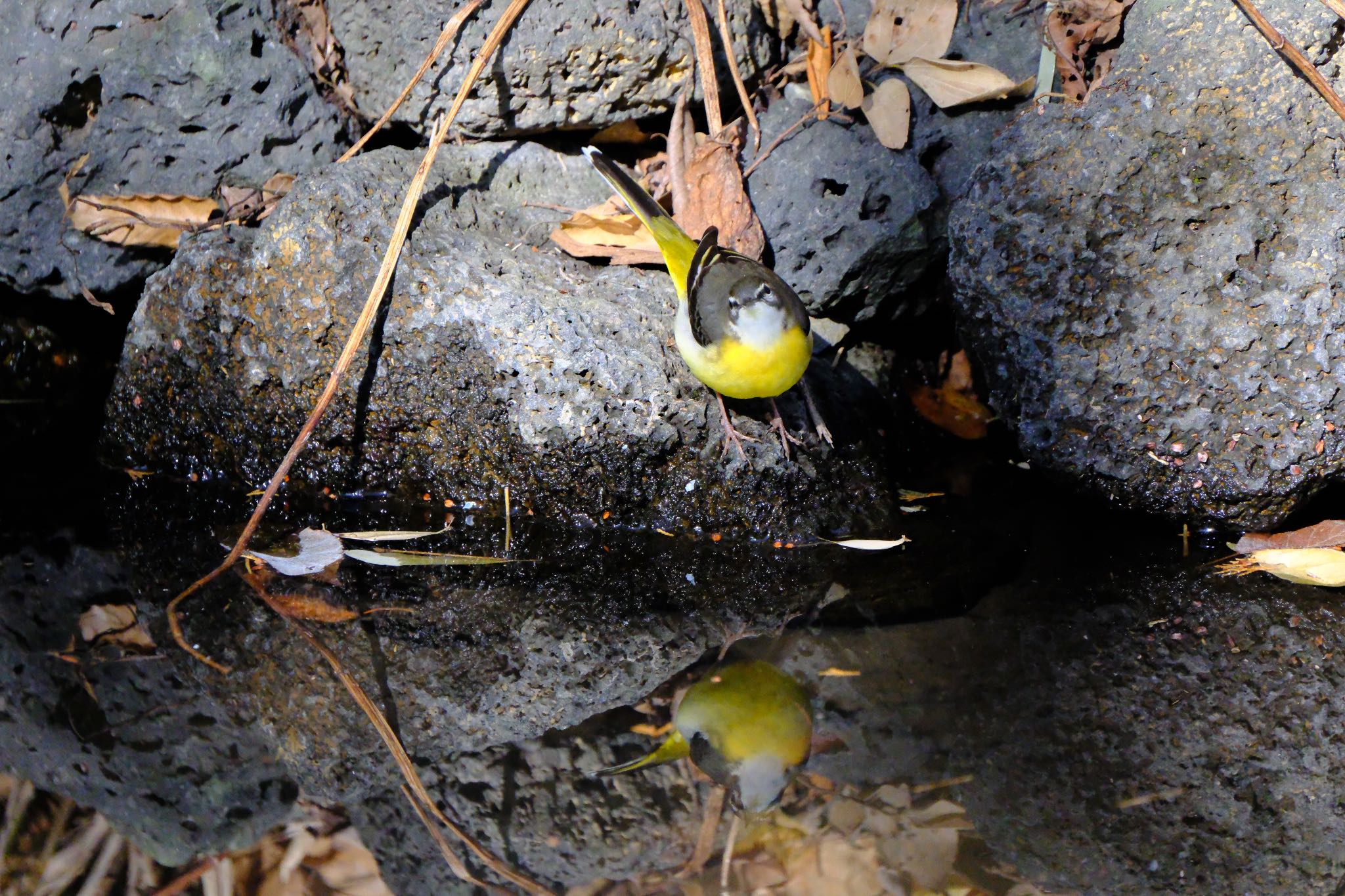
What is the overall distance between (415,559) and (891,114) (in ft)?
8.78

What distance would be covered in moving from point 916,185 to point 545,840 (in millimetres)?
3136

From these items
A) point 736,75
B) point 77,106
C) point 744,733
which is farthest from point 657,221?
point 77,106

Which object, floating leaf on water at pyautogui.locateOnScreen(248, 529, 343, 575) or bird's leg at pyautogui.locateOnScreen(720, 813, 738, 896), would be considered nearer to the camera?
bird's leg at pyautogui.locateOnScreen(720, 813, 738, 896)

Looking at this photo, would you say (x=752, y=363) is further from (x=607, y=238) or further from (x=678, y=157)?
(x=678, y=157)

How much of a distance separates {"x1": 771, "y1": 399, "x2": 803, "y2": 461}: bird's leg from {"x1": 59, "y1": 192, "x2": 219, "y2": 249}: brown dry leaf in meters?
2.68

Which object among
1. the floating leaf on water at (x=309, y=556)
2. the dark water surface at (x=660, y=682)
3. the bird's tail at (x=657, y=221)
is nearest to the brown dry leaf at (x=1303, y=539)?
the dark water surface at (x=660, y=682)

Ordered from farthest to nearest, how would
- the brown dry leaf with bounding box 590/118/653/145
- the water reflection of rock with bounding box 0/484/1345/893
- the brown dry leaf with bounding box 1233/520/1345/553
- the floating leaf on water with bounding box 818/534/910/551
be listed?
the brown dry leaf with bounding box 590/118/653/145 → the floating leaf on water with bounding box 818/534/910/551 → the brown dry leaf with bounding box 1233/520/1345/553 → the water reflection of rock with bounding box 0/484/1345/893

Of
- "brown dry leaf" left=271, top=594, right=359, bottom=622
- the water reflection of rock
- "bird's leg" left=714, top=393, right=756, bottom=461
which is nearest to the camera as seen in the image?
the water reflection of rock

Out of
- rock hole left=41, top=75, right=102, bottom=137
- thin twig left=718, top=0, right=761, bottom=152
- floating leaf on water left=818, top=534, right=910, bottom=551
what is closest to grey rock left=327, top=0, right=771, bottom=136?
thin twig left=718, top=0, right=761, bottom=152

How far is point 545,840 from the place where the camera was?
7.55 feet

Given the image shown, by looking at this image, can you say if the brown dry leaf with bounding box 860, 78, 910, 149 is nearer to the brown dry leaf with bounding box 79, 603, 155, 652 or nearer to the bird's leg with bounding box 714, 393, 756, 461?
the bird's leg with bounding box 714, 393, 756, 461

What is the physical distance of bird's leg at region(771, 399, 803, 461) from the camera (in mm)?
3879

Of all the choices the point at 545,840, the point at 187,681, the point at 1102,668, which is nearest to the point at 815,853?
the point at 545,840

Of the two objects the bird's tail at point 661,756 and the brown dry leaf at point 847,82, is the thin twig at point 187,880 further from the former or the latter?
the brown dry leaf at point 847,82
